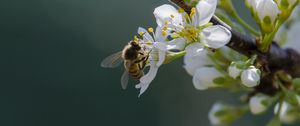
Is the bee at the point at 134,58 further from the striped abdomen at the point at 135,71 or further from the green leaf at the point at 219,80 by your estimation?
the green leaf at the point at 219,80

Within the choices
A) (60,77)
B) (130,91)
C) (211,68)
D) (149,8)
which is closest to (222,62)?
(211,68)

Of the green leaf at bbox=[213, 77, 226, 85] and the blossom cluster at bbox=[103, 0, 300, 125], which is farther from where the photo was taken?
Result: the green leaf at bbox=[213, 77, 226, 85]

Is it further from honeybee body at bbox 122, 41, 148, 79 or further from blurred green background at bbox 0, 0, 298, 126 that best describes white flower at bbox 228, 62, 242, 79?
blurred green background at bbox 0, 0, 298, 126

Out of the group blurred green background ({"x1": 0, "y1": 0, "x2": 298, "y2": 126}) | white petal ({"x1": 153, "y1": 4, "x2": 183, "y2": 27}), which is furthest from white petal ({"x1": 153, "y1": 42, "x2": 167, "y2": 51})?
blurred green background ({"x1": 0, "y1": 0, "x2": 298, "y2": 126})

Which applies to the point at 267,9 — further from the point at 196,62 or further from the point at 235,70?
the point at 196,62

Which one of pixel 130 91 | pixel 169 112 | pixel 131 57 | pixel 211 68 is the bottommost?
pixel 169 112

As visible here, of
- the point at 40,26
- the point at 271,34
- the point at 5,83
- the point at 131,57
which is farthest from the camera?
the point at 40,26

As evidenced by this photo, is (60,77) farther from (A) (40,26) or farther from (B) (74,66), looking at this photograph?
(A) (40,26)
